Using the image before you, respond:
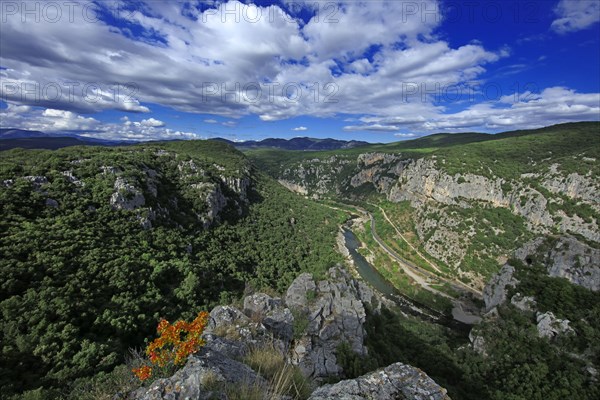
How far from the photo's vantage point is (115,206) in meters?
40.0

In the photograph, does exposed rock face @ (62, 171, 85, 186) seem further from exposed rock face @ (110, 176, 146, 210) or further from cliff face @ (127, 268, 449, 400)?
cliff face @ (127, 268, 449, 400)

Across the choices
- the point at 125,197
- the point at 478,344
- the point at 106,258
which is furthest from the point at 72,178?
the point at 478,344

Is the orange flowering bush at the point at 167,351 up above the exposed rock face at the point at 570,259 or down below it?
above

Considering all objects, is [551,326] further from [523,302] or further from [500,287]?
[500,287]

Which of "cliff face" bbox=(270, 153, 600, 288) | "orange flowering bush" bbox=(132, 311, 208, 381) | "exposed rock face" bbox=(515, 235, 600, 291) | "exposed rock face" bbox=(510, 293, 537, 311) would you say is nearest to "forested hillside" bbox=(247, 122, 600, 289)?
"cliff face" bbox=(270, 153, 600, 288)

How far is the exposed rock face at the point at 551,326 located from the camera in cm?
3638

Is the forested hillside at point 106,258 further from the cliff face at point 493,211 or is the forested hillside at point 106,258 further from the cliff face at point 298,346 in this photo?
the cliff face at point 493,211

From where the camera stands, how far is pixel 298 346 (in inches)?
700

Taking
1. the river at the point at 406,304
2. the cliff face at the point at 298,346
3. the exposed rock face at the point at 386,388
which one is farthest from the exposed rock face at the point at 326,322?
the river at the point at 406,304

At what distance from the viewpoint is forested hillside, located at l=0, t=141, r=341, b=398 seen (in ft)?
66.1

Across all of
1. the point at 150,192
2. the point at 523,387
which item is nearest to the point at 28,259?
the point at 150,192

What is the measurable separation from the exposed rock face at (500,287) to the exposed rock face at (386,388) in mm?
52161

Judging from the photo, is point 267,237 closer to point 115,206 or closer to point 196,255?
point 196,255

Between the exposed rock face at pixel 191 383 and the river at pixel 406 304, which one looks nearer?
the exposed rock face at pixel 191 383
